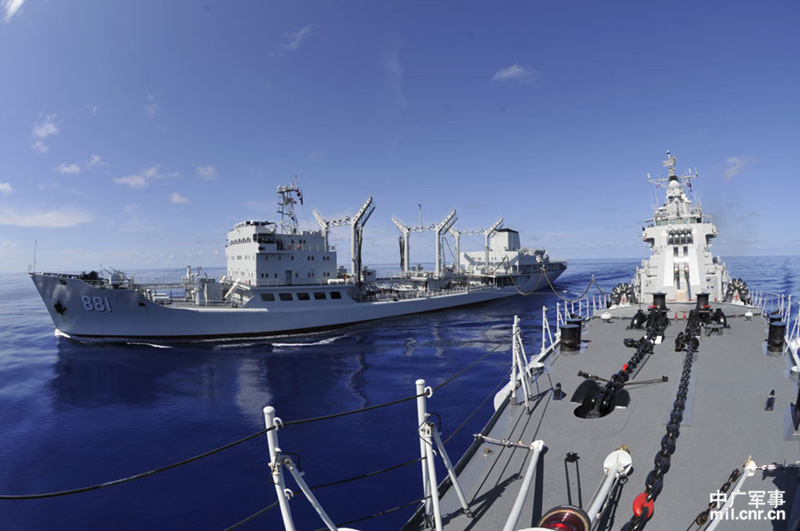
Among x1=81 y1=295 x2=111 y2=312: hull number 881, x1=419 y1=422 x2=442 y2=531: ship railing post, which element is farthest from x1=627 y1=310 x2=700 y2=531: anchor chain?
x1=81 y1=295 x2=111 y2=312: hull number 881

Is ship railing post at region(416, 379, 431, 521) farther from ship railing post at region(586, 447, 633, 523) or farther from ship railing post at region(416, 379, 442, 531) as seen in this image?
ship railing post at region(586, 447, 633, 523)

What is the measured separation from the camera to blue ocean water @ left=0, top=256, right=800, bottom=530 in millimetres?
9211

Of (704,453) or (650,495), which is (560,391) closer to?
(704,453)

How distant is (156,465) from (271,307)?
22.4 m

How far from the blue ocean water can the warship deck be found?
4.48 meters

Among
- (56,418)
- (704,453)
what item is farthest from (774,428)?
(56,418)

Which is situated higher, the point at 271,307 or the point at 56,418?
the point at 271,307

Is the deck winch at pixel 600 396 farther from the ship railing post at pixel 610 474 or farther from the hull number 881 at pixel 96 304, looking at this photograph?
Answer: the hull number 881 at pixel 96 304

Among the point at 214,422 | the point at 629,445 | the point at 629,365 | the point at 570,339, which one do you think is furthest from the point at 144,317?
the point at 629,445

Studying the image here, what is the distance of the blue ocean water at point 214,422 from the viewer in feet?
30.2

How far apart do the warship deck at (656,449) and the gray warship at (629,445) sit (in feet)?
0.05

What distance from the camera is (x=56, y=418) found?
15.2m

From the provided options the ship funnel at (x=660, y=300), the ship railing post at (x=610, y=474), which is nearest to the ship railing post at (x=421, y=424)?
the ship railing post at (x=610, y=474)

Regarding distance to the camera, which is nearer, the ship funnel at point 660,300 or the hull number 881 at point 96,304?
the ship funnel at point 660,300
